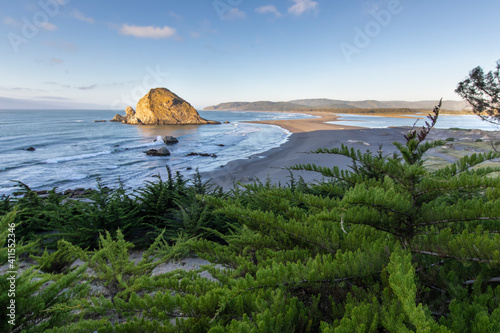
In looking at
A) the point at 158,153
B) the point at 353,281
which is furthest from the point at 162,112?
the point at 353,281

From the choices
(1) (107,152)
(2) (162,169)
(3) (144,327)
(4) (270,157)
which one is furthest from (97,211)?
(1) (107,152)

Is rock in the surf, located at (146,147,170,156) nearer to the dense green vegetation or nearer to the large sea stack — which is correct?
the dense green vegetation

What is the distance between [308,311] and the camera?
1.10 m

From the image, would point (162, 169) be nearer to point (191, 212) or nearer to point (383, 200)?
point (191, 212)

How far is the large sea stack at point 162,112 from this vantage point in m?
64.9

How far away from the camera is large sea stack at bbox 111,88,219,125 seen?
64.9m

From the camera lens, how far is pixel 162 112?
6550cm

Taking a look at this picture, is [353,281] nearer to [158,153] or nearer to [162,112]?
[158,153]

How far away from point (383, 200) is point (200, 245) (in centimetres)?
129

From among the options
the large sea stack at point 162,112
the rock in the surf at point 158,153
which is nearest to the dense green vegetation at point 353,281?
the rock in the surf at point 158,153

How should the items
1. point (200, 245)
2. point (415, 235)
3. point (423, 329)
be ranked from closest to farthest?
Answer: point (423, 329), point (415, 235), point (200, 245)

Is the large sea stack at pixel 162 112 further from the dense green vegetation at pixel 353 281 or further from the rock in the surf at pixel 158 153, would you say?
the dense green vegetation at pixel 353 281

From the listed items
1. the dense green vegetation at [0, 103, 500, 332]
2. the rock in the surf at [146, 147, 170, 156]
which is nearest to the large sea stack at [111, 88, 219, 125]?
the rock in the surf at [146, 147, 170, 156]

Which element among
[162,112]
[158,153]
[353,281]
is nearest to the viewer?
[353,281]
